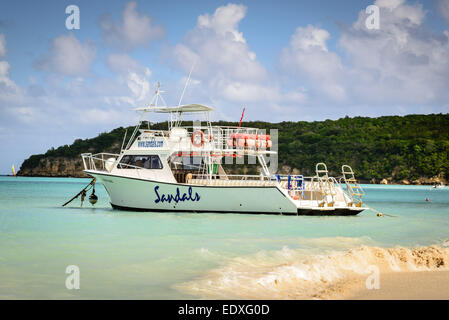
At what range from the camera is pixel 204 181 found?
702 inches

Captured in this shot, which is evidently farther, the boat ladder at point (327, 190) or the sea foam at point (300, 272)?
the boat ladder at point (327, 190)

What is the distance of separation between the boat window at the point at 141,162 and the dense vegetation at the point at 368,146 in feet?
192

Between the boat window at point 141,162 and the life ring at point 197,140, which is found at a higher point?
the life ring at point 197,140

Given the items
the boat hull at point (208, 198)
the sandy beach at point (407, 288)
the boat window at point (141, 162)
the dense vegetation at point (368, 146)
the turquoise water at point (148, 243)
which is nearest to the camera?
the sandy beach at point (407, 288)

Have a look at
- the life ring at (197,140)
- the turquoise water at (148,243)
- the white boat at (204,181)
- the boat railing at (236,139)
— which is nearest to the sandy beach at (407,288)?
the turquoise water at (148,243)

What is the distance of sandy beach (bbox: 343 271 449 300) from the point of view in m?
6.14

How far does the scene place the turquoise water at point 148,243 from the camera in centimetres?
719

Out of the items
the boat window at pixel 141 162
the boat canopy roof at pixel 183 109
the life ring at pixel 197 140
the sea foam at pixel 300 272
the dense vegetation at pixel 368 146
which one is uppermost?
the dense vegetation at pixel 368 146

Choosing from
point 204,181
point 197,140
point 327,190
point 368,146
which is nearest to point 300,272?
point 204,181

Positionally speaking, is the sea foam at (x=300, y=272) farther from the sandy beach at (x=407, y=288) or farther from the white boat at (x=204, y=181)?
the white boat at (x=204, y=181)

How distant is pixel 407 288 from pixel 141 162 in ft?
43.2

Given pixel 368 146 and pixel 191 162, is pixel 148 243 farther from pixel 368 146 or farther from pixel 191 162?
pixel 368 146
